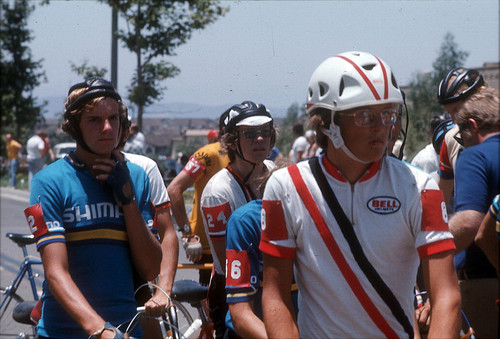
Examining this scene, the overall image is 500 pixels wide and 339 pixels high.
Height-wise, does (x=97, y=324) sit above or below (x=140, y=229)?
below

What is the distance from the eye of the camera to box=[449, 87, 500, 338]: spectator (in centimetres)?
370

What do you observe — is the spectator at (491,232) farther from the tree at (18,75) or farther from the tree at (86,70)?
the tree at (18,75)

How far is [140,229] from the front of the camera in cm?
339

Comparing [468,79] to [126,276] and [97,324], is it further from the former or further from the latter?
[97,324]

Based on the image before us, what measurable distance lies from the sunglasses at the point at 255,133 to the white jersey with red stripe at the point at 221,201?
0.36 m

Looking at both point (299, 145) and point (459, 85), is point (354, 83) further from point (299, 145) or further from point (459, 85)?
point (299, 145)

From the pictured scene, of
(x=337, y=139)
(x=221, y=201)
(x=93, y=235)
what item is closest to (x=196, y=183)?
(x=221, y=201)

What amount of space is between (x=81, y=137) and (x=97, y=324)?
88cm

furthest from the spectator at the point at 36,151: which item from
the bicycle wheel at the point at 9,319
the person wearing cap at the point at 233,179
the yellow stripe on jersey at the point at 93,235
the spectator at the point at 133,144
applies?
the yellow stripe on jersey at the point at 93,235

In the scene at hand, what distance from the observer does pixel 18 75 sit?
3897 centimetres

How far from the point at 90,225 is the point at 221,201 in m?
1.46

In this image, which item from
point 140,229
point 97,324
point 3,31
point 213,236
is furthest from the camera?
point 3,31

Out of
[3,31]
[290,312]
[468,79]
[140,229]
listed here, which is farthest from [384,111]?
[3,31]

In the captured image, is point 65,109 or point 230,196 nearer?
point 65,109
